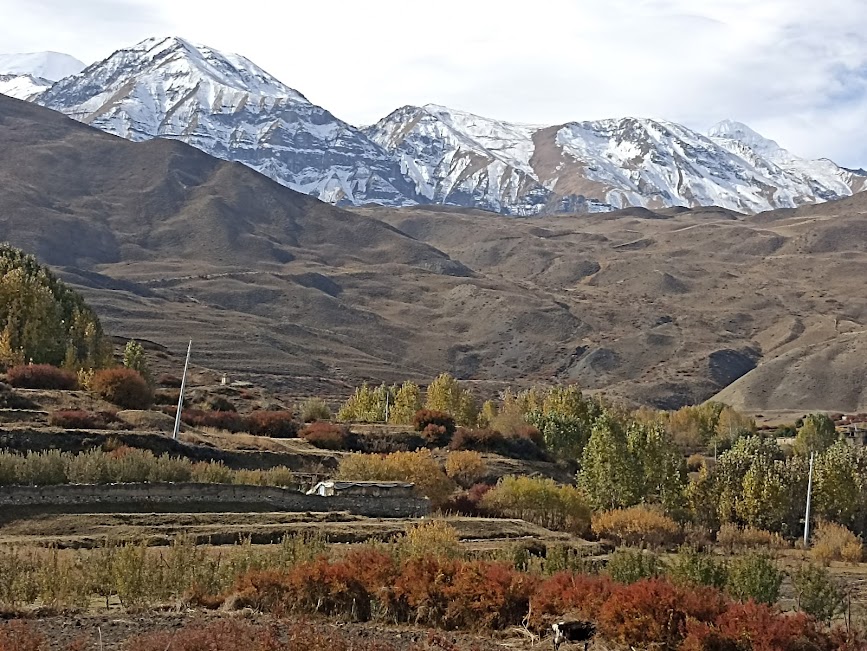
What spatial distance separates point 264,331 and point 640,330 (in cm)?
5467

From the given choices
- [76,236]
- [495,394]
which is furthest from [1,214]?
[495,394]

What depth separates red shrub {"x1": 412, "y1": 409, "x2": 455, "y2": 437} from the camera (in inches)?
2184

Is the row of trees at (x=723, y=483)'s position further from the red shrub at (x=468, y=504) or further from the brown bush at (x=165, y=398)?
the brown bush at (x=165, y=398)

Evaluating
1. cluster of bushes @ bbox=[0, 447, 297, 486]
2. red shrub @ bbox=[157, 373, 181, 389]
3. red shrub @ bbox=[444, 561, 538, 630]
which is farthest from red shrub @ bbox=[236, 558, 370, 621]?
red shrub @ bbox=[157, 373, 181, 389]

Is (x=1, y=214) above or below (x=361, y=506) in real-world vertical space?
above

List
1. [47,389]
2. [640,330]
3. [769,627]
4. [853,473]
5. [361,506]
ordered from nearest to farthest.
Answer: [769,627] < [361,506] < [47,389] < [853,473] < [640,330]

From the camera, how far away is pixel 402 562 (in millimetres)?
16625

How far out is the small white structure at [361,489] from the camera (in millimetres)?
33062

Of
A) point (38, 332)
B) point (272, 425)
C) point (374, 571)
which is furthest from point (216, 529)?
point (38, 332)

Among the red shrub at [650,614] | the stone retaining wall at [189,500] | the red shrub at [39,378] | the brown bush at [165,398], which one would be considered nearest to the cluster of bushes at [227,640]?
the red shrub at [650,614]

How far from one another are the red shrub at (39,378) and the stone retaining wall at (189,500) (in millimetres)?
17168

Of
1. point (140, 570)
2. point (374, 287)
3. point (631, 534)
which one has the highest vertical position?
point (374, 287)

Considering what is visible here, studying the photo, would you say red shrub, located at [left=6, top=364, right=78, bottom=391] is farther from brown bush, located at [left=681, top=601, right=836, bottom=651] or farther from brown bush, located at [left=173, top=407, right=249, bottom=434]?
brown bush, located at [left=681, top=601, right=836, bottom=651]

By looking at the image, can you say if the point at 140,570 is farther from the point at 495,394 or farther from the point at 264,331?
the point at 264,331
